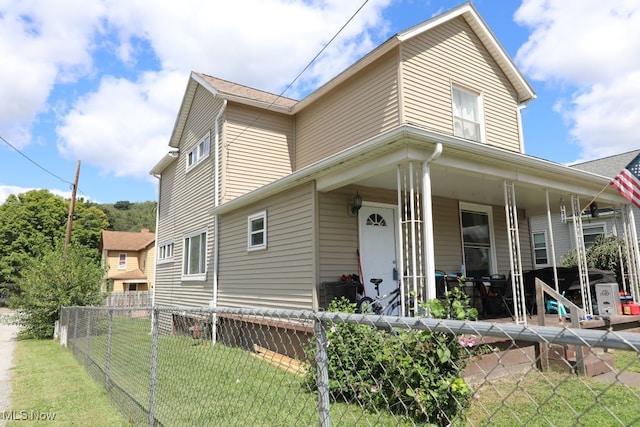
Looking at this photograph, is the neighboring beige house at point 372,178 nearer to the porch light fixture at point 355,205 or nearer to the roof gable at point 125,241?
the porch light fixture at point 355,205

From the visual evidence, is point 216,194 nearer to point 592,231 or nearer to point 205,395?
point 205,395

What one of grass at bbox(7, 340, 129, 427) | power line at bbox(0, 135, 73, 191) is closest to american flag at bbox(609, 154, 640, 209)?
grass at bbox(7, 340, 129, 427)

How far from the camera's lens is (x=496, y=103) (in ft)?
34.1

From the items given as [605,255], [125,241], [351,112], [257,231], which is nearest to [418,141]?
[351,112]

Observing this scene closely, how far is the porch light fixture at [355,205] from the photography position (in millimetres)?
7475

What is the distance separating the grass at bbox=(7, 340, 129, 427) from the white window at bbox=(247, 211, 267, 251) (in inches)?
153

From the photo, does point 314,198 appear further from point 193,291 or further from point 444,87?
point 193,291

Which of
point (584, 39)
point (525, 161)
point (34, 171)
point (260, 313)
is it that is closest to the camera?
point (260, 313)

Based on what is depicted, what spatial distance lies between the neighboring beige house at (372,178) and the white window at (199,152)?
0.06 metres

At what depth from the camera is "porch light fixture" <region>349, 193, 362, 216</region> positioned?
7.47m

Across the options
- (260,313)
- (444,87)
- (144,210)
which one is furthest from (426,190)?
(144,210)

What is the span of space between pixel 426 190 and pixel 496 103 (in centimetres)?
630

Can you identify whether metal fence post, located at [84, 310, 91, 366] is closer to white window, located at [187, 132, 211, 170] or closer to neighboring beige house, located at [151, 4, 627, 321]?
neighboring beige house, located at [151, 4, 627, 321]

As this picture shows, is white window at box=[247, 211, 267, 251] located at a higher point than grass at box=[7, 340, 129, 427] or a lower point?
higher
